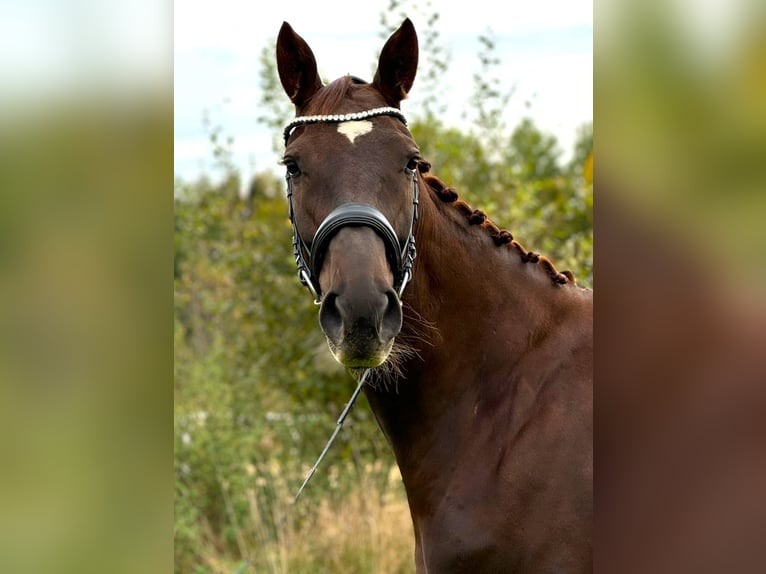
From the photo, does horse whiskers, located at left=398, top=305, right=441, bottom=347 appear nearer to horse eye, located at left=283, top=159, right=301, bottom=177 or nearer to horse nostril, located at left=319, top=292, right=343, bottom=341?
horse nostril, located at left=319, top=292, right=343, bottom=341

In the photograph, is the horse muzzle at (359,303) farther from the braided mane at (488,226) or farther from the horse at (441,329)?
the braided mane at (488,226)

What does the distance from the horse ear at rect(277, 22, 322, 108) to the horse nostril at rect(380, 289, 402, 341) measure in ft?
3.06

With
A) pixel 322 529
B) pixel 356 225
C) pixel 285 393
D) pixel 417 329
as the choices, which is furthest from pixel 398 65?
pixel 285 393

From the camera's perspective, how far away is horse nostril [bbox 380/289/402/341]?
2600 millimetres

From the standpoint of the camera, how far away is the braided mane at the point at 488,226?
127 inches

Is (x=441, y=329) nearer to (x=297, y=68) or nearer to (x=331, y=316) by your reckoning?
(x=331, y=316)

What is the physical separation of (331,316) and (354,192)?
42 centimetres

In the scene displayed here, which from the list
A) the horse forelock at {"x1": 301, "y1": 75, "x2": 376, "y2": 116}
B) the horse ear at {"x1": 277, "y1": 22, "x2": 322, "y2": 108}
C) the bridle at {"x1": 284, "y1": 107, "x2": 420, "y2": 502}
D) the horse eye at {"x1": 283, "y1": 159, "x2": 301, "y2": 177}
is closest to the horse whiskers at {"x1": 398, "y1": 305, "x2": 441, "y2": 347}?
the bridle at {"x1": 284, "y1": 107, "x2": 420, "y2": 502}

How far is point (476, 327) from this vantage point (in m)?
3.10
